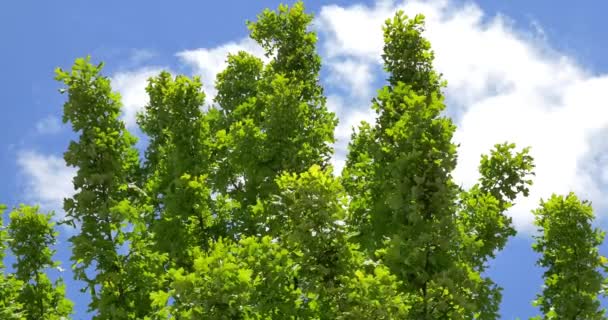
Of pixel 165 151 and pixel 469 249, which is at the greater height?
pixel 165 151

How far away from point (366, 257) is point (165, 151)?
15849 mm

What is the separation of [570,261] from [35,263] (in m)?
24.1

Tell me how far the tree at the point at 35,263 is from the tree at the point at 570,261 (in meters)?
21.9

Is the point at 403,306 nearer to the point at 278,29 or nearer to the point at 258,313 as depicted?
the point at 258,313

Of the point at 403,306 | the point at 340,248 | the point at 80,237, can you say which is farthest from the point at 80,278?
the point at 403,306

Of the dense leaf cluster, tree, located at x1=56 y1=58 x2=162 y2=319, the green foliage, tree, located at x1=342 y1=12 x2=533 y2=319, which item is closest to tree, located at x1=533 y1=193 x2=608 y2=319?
the dense leaf cluster

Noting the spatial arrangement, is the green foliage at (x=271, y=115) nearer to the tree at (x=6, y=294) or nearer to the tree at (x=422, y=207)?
the tree at (x=422, y=207)

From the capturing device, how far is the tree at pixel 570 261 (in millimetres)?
32750

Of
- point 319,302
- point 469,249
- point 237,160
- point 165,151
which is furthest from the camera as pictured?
point 165,151

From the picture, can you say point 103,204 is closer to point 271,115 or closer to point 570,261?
point 271,115

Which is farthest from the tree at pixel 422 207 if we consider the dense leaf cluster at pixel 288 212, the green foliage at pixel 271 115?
the green foliage at pixel 271 115

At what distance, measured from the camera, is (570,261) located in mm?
33375

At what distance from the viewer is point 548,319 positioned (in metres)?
33.2

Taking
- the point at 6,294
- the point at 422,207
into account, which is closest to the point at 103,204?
the point at 6,294
